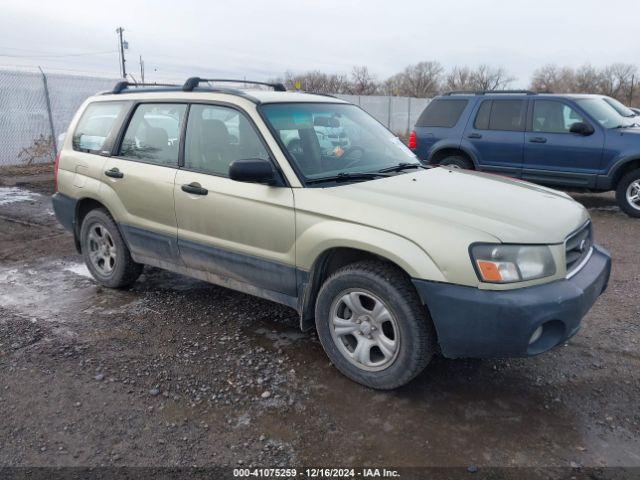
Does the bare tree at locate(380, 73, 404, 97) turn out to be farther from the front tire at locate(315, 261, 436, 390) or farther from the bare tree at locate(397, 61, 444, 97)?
the front tire at locate(315, 261, 436, 390)

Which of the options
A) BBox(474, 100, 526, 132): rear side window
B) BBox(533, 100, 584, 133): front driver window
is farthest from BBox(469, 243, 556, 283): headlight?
BBox(474, 100, 526, 132): rear side window

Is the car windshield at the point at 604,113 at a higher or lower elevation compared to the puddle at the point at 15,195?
higher

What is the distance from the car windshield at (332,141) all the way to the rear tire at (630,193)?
5140 millimetres

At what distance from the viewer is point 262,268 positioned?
3.63 m

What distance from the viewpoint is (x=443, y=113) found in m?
9.43

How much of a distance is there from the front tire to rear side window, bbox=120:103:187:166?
181 centimetres

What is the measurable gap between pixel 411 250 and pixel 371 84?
165 ft

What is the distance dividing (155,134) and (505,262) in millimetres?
3000

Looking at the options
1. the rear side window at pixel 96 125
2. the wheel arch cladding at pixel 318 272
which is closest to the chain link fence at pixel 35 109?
the rear side window at pixel 96 125

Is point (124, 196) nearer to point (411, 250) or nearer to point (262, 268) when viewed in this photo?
point (262, 268)

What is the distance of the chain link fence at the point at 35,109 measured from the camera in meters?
12.8

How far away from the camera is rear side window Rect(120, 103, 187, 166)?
4160mm

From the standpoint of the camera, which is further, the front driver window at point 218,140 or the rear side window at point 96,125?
the rear side window at point 96,125

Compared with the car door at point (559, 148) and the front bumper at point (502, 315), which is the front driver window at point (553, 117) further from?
the front bumper at point (502, 315)
